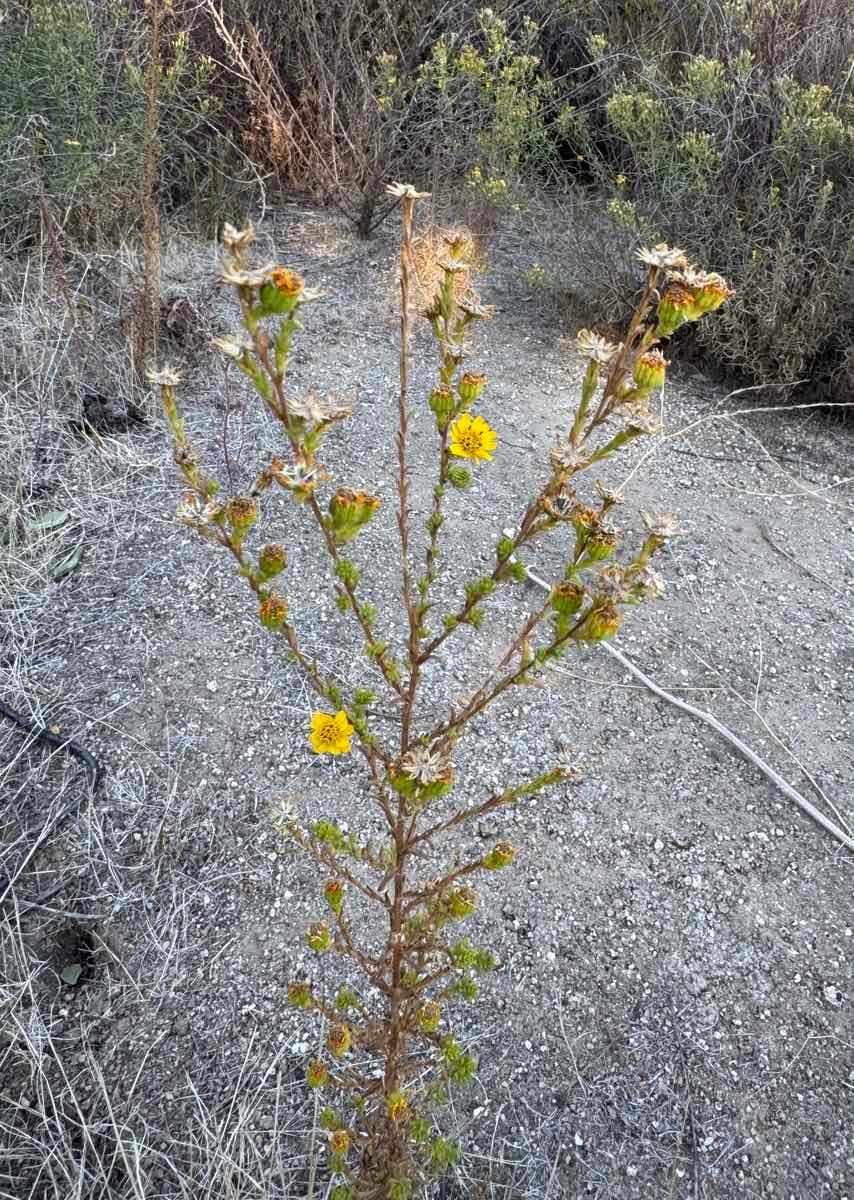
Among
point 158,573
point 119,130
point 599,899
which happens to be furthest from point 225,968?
point 119,130

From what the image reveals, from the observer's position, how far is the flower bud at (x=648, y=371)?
94 centimetres

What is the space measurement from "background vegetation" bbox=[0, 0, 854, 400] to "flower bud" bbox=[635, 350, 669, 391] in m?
2.39

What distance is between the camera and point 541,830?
76.6 inches

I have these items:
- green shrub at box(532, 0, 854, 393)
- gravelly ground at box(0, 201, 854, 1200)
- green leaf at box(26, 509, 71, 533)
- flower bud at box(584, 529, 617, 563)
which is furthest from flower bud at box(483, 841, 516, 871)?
green shrub at box(532, 0, 854, 393)

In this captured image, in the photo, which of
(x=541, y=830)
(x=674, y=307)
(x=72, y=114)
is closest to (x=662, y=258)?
(x=674, y=307)

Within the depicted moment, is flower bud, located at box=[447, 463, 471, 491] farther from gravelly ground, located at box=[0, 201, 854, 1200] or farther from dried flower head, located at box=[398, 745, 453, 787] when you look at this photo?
gravelly ground, located at box=[0, 201, 854, 1200]

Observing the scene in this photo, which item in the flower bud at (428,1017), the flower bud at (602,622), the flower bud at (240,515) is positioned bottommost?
the flower bud at (428,1017)

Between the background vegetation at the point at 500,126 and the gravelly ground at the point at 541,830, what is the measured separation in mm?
809

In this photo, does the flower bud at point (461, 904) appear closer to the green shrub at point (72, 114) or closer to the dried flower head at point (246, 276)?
the dried flower head at point (246, 276)

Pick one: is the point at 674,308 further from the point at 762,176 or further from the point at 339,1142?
the point at 762,176

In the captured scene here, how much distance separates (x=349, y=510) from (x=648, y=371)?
0.34 meters

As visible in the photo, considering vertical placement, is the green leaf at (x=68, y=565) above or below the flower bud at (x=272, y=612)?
below

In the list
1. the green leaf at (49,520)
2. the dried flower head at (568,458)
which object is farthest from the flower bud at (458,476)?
the green leaf at (49,520)

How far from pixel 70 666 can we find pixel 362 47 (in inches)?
141
